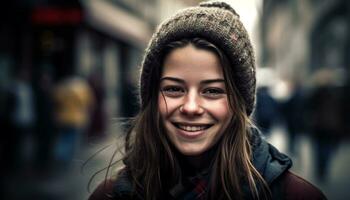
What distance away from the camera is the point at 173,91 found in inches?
102

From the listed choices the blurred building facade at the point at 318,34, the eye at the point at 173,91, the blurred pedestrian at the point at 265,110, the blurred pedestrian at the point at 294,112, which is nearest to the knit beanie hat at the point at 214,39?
the eye at the point at 173,91

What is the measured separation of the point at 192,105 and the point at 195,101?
0.10ft

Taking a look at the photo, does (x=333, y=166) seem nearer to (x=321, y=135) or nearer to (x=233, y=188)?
(x=321, y=135)

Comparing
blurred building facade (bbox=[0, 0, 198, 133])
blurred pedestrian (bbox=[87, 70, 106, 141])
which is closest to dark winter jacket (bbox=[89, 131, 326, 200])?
blurred building facade (bbox=[0, 0, 198, 133])

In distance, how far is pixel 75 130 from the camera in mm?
12984

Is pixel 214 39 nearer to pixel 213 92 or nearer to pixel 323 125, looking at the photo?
pixel 213 92

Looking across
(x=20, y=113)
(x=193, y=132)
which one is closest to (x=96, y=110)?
(x=20, y=113)

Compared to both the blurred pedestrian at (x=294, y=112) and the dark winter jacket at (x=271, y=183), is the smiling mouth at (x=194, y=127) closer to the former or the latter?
the dark winter jacket at (x=271, y=183)

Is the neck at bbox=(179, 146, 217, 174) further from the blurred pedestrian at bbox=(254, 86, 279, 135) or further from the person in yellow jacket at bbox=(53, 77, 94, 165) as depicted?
the person in yellow jacket at bbox=(53, 77, 94, 165)

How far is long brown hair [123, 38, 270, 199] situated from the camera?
2514mm

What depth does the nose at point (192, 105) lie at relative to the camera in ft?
8.29

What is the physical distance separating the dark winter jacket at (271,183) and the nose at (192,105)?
28cm

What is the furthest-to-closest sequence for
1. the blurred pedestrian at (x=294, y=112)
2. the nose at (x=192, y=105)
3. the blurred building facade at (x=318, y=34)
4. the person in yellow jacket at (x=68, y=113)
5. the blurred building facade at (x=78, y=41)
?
1. the blurred building facade at (x=318, y=34)
2. the blurred building facade at (x=78, y=41)
3. the blurred pedestrian at (x=294, y=112)
4. the person in yellow jacket at (x=68, y=113)
5. the nose at (x=192, y=105)

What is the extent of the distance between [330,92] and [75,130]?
4.96 m
